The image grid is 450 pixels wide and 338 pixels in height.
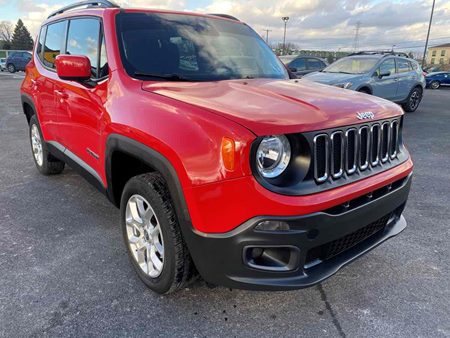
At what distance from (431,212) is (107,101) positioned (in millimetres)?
3383

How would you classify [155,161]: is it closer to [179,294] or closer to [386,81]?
[179,294]

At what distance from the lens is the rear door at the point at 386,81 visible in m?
9.95

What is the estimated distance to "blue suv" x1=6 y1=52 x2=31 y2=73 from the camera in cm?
3206

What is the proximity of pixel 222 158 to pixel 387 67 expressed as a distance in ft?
32.7

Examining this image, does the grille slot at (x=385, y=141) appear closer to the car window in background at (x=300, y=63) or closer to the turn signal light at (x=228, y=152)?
the turn signal light at (x=228, y=152)

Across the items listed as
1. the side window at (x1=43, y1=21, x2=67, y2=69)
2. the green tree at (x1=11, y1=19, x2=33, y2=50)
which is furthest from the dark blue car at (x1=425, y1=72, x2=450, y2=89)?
the green tree at (x1=11, y1=19, x2=33, y2=50)

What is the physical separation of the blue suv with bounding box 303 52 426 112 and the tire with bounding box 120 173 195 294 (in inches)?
289

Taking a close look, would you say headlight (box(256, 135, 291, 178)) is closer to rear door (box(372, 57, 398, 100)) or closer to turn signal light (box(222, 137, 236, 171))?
turn signal light (box(222, 137, 236, 171))

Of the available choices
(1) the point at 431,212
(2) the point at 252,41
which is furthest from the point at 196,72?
(1) the point at 431,212

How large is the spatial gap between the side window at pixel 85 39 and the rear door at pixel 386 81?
812 cm

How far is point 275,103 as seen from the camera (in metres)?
2.23

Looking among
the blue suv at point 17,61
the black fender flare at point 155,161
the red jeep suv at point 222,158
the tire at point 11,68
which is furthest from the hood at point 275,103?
the tire at point 11,68

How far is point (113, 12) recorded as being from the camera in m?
3.07

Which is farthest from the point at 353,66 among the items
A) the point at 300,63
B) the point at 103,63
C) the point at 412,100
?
the point at 103,63
